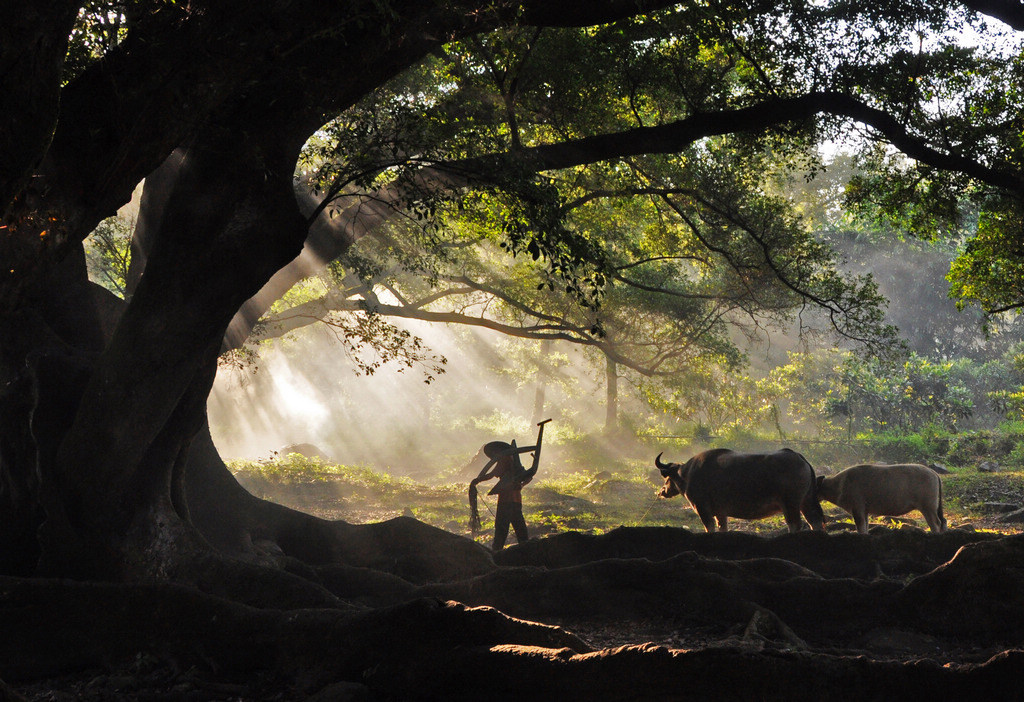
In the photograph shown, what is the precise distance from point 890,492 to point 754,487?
8.09 feet

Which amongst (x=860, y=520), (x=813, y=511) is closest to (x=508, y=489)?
(x=813, y=511)

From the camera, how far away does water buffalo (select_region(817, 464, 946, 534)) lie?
1332 cm

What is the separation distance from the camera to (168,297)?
23.0 ft

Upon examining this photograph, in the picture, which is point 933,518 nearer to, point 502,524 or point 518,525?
point 518,525

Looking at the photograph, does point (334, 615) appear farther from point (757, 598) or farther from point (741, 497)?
point (741, 497)

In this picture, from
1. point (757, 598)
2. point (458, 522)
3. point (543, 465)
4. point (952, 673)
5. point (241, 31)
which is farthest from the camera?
point (543, 465)

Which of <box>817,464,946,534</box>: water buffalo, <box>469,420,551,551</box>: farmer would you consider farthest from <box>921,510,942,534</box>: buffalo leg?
<box>469,420,551,551</box>: farmer

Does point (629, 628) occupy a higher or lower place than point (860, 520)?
lower

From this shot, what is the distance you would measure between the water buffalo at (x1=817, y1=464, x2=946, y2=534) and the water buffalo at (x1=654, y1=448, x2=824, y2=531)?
29.5 inches

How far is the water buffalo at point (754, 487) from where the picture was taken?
12922mm

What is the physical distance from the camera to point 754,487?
43.4ft

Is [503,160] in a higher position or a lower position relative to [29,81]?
higher

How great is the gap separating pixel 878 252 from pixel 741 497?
4558 cm

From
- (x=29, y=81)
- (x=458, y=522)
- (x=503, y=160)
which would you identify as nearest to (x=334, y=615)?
(x=29, y=81)
